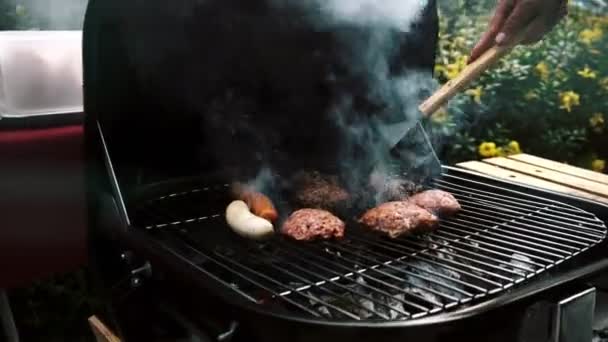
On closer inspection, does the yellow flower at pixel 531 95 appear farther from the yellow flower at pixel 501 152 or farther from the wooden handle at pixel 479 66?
the wooden handle at pixel 479 66

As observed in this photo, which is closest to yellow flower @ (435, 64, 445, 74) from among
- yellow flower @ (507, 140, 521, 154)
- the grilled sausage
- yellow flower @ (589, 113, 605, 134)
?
yellow flower @ (507, 140, 521, 154)

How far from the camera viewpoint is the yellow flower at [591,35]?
468cm

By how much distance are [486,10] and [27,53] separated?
3663 mm

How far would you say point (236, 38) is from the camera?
6.18ft

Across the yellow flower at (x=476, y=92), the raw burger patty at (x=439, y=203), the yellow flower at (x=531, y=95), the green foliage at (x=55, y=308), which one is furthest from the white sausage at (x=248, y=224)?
the yellow flower at (x=531, y=95)

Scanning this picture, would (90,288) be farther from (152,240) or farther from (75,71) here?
(152,240)

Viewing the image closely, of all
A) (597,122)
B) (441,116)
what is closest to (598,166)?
(597,122)

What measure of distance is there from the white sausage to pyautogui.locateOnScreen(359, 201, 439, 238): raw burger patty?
283mm

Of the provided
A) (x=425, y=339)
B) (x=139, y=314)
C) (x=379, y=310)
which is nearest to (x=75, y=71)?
(x=139, y=314)

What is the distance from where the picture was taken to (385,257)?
59.7 inches

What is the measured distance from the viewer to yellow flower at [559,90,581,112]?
15.3 ft

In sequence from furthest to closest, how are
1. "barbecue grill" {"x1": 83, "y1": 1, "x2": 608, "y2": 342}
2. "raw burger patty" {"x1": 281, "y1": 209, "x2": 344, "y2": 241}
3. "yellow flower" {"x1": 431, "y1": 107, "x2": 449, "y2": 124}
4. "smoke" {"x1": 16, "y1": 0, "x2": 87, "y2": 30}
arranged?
"yellow flower" {"x1": 431, "y1": 107, "x2": 449, "y2": 124} → "smoke" {"x1": 16, "y1": 0, "x2": 87, "y2": 30} → "raw burger patty" {"x1": 281, "y1": 209, "x2": 344, "y2": 241} → "barbecue grill" {"x1": 83, "y1": 1, "x2": 608, "y2": 342}

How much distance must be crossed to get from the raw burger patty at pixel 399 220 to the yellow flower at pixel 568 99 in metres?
3.43

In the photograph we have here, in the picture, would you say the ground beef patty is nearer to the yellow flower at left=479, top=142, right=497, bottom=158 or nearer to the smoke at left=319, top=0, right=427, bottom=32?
the smoke at left=319, top=0, right=427, bottom=32
